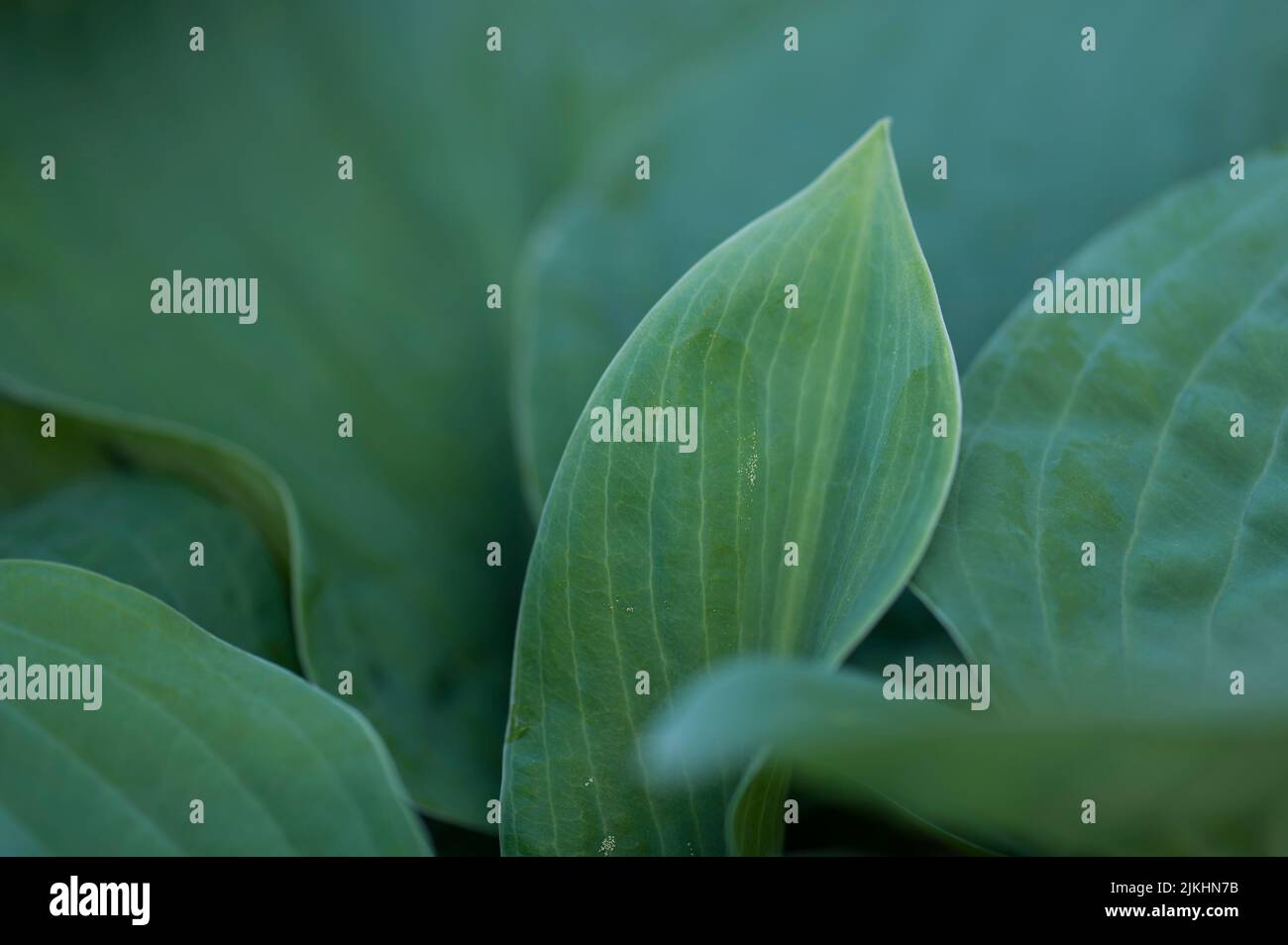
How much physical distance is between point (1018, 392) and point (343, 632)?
0.22m

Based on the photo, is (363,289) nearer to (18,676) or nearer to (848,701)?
(18,676)

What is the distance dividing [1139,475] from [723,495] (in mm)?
123

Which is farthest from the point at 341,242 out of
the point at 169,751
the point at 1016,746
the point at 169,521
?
the point at 1016,746

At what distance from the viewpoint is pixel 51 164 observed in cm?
48

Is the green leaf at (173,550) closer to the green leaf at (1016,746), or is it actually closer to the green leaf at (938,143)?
the green leaf at (938,143)

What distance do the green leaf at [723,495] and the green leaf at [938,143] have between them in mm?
112

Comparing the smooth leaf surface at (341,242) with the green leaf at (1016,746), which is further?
the smooth leaf surface at (341,242)

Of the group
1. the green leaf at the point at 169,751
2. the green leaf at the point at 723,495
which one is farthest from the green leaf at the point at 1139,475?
the green leaf at the point at 169,751

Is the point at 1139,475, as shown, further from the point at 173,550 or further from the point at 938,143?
the point at 173,550

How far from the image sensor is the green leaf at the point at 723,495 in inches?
10.7

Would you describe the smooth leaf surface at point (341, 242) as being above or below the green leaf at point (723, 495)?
above

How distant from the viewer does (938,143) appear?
45 centimetres

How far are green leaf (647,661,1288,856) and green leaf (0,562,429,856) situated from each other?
0.38 feet
